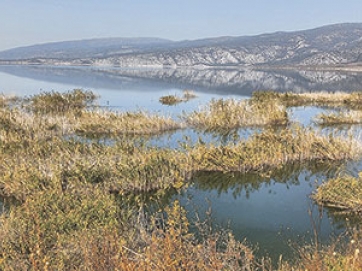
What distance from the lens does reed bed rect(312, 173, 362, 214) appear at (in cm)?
1170

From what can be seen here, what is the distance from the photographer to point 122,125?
23.5m

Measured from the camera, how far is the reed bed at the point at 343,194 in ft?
38.4

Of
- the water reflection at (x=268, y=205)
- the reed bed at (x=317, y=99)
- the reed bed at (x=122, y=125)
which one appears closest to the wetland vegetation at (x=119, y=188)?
the water reflection at (x=268, y=205)

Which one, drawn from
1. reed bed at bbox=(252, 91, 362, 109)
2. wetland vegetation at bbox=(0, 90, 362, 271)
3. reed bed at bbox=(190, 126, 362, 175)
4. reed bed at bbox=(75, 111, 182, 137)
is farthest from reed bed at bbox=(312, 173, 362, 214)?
reed bed at bbox=(252, 91, 362, 109)

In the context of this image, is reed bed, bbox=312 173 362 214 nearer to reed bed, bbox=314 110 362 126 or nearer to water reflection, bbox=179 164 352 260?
water reflection, bbox=179 164 352 260

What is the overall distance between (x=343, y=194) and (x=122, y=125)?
561 inches

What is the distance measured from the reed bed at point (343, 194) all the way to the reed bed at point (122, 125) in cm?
1269

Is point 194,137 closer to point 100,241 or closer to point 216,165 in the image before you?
point 216,165

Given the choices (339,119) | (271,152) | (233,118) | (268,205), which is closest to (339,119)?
(339,119)

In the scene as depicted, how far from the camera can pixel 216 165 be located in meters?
15.7

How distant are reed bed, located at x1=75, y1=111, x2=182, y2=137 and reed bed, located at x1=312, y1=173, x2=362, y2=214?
12.7 meters

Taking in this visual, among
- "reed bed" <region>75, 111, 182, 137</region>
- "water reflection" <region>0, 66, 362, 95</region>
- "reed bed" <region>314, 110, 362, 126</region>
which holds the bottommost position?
"water reflection" <region>0, 66, 362, 95</region>

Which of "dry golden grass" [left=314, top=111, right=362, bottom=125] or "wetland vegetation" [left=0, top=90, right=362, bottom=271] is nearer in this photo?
"wetland vegetation" [left=0, top=90, right=362, bottom=271]

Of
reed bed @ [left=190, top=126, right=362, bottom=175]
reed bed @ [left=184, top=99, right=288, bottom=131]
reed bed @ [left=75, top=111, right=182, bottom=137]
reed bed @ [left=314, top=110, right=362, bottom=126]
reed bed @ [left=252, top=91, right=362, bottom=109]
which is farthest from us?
reed bed @ [left=252, top=91, right=362, bottom=109]
